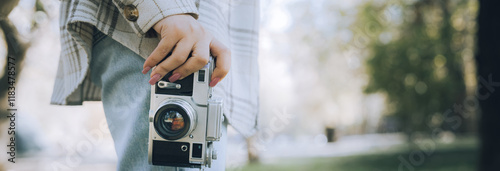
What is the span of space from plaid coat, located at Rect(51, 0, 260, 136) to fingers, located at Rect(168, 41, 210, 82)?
0.06 meters

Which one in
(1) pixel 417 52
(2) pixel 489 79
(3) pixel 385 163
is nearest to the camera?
(2) pixel 489 79

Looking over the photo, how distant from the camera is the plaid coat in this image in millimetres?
552

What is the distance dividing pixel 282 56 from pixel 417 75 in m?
2.15

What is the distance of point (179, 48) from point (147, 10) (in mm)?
83

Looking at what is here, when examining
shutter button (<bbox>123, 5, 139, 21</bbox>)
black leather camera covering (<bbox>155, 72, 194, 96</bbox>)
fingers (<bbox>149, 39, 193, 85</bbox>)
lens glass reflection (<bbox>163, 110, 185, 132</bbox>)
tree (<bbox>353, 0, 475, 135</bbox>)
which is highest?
tree (<bbox>353, 0, 475, 135</bbox>)

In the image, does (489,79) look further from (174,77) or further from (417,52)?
(174,77)

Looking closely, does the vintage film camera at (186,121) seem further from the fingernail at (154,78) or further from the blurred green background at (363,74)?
the blurred green background at (363,74)

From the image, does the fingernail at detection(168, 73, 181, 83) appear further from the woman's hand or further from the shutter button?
the shutter button

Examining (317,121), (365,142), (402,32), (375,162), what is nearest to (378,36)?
(402,32)

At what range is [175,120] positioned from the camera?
55cm

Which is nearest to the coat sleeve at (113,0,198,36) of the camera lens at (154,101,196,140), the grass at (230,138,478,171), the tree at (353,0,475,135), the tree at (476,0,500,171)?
the camera lens at (154,101,196,140)

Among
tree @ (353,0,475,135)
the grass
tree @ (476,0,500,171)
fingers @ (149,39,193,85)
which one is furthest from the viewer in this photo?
tree @ (353,0,475,135)

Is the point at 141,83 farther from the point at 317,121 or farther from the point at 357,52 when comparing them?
the point at 317,121

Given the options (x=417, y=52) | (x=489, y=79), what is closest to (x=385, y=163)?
(x=417, y=52)
